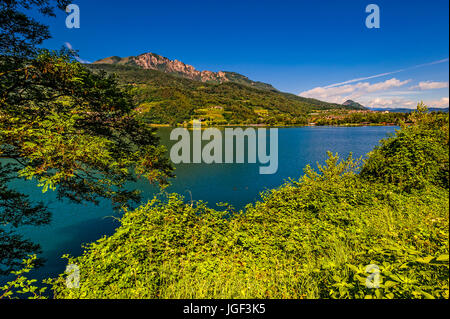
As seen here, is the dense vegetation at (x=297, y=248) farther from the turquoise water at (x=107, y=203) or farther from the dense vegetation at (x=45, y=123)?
the dense vegetation at (x=45, y=123)

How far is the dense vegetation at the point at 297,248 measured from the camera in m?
2.89

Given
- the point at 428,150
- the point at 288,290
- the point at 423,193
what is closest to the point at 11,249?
the point at 288,290

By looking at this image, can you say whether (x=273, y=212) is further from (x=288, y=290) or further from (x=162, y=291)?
(x=162, y=291)

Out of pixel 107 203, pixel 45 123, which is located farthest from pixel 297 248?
pixel 107 203

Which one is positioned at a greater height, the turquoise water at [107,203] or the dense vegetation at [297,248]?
the dense vegetation at [297,248]

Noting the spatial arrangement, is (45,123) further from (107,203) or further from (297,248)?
(107,203)

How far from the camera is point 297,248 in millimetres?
4820

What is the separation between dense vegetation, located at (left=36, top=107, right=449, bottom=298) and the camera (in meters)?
2.89

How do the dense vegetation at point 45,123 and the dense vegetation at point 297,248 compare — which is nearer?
the dense vegetation at point 297,248

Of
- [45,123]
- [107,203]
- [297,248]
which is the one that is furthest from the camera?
[107,203]

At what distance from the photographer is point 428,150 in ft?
28.9

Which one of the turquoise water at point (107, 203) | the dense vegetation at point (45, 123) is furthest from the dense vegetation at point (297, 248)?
the dense vegetation at point (45, 123)

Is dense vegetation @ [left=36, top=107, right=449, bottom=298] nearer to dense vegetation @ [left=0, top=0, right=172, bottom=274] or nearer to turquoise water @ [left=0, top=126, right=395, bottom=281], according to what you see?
turquoise water @ [left=0, top=126, right=395, bottom=281]

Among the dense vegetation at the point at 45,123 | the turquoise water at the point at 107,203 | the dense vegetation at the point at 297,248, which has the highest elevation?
the dense vegetation at the point at 45,123
